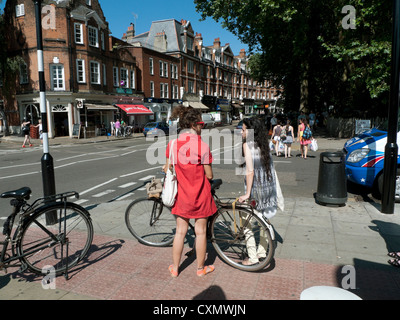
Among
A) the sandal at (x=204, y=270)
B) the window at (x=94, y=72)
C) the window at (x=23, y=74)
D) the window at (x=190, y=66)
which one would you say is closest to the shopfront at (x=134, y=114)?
the window at (x=94, y=72)

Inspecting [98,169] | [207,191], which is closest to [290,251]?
[207,191]

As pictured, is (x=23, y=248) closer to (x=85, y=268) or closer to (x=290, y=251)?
(x=85, y=268)

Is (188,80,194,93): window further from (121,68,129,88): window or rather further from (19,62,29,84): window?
(19,62,29,84): window

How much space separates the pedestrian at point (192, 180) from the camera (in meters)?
3.35

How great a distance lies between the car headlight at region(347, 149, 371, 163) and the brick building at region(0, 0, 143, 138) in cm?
2274

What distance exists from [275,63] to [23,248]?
29.5 m

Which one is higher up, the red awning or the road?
the red awning

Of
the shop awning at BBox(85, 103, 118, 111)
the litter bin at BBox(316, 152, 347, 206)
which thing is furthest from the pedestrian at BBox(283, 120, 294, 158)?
the shop awning at BBox(85, 103, 118, 111)

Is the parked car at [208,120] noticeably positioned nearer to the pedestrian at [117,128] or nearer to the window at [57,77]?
the pedestrian at [117,128]

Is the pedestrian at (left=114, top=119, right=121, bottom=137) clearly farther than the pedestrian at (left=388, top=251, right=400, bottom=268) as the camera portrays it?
Yes

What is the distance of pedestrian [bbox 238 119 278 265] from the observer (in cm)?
367

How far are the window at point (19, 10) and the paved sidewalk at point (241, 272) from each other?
29.8 meters

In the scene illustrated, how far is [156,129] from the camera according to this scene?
29.4 m

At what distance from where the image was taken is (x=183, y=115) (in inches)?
139
